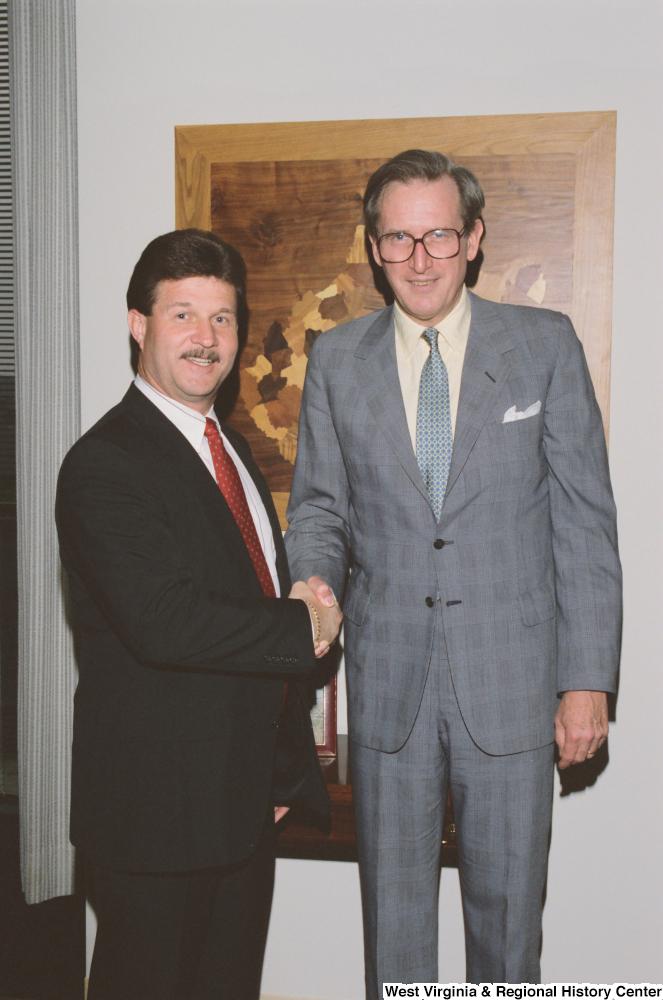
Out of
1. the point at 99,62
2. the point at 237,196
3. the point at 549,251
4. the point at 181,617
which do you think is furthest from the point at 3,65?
the point at 181,617

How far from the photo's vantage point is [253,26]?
2.33 m

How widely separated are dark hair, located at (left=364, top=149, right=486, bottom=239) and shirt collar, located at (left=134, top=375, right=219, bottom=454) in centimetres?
61

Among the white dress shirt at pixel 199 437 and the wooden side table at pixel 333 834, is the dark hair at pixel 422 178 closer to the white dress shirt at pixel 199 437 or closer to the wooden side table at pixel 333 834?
the white dress shirt at pixel 199 437

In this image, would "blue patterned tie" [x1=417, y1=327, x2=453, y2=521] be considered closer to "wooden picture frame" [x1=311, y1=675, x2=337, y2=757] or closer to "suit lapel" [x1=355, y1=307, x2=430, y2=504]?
"suit lapel" [x1=355, y1=307, x2=430, y2=504]

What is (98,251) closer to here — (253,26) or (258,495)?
(253,26)

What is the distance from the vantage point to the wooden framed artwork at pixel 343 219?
2.22m

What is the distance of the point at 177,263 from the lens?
1744 millimetres

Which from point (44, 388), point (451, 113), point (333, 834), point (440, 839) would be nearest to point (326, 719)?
point (333, 834)

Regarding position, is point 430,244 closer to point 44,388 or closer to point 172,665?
point 172,665

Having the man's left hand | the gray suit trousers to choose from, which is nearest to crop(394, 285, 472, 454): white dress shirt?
the gray suit trousers

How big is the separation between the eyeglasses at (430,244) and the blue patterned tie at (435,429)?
21cm

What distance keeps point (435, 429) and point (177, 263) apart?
2.24 ft

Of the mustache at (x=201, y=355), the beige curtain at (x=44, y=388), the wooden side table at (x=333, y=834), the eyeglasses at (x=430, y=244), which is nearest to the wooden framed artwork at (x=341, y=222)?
the wooden side table at (x=333, y=834)

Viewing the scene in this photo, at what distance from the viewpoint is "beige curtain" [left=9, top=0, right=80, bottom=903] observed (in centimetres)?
241
